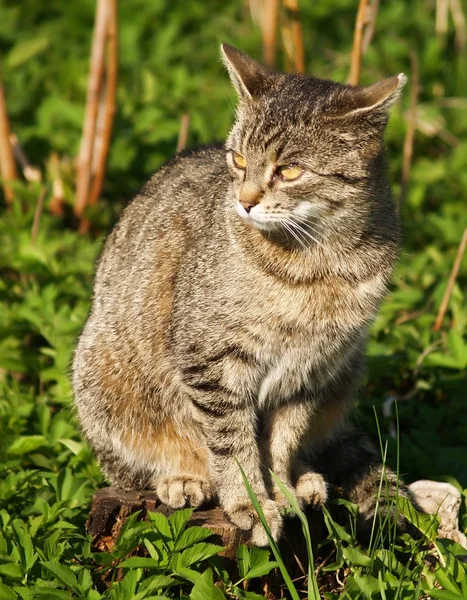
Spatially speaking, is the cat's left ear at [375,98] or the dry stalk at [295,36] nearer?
the cat's left ear at [375,98]

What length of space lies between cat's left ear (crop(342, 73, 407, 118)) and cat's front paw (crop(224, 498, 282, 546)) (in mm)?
1492

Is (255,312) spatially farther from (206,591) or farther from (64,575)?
(64,575)

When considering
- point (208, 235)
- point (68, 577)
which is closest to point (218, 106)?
point (208, 235)

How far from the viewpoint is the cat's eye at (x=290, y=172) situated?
3438 millimetres

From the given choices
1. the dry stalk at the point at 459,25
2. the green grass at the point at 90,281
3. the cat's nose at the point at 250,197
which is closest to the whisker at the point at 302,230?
the cat's nose at the point at 250,197

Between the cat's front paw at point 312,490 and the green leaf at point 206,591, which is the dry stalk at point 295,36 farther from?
the green leaf at point 206,591

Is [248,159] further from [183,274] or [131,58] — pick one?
[131,58]

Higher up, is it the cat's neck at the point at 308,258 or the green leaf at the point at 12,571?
the cat's neck at the point at 308,258

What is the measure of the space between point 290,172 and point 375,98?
393mm

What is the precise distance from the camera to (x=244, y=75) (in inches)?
145

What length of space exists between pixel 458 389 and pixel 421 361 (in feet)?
0.79

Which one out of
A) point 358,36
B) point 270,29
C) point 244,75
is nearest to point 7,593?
point 244,75

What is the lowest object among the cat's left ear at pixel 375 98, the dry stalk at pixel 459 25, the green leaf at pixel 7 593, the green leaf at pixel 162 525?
the green leaf at pixel 7 593

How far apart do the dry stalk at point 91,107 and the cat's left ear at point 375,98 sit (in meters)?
3.01
